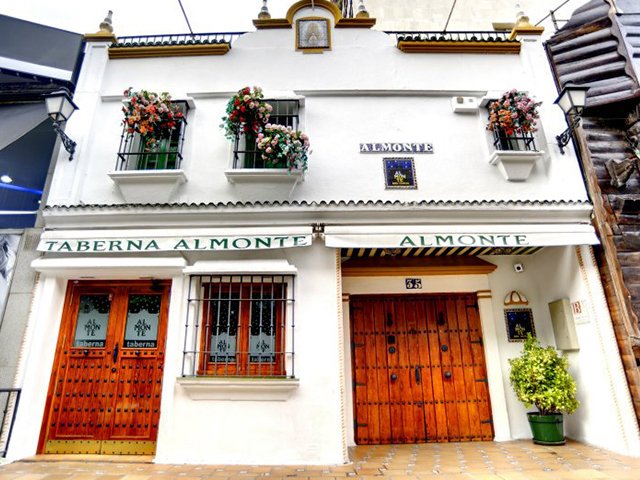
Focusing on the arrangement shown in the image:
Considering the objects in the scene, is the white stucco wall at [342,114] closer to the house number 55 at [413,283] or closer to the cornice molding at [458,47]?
the cornice molding at [458,47]

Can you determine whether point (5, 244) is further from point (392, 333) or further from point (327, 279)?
point (392, 333)

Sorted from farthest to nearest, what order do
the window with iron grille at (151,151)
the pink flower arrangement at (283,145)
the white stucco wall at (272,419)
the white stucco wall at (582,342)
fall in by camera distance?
the window with iron grille at (151,151)
the pink flower arrangement at (283,145)
the white stucco wall at (582,342)
the white stucco wall at (272,419)

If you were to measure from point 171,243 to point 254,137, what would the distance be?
7.36ft

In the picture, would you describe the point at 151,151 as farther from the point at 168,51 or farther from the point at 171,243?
the point at 168,51

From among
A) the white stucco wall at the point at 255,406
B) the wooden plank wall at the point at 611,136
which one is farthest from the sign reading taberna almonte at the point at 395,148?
the wooden plank wall at the point at 611,136

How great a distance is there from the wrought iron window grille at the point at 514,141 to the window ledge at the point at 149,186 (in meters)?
5.33

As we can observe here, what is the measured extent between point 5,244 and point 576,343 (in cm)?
883

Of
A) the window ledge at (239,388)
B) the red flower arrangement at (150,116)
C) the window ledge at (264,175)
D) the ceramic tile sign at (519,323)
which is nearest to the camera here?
the window ledge at (239,388)

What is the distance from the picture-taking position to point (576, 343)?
5516 mm

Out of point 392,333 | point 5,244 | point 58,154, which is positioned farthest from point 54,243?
point 392,333

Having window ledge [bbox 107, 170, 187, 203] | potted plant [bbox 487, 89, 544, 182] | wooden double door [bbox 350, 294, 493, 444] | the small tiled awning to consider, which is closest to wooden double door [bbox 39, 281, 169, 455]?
window ledge [bbox 107, 170, 187, 203]

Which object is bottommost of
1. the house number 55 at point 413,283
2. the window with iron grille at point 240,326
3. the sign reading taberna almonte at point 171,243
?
the window with iron grille at point 240,326

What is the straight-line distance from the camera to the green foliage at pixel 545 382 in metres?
5.21

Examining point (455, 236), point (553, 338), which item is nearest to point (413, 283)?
point (455, 236)
